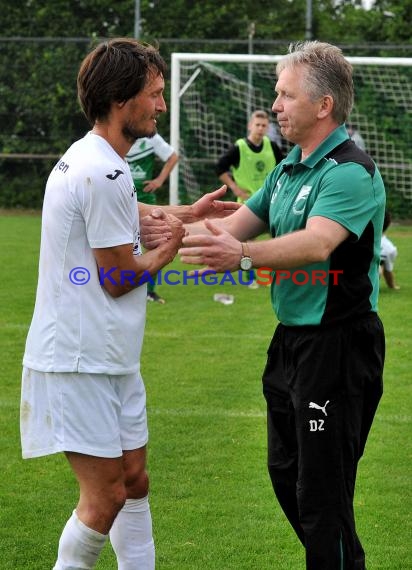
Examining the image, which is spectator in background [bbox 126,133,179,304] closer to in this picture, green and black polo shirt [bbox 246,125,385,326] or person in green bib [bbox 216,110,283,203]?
person in green bib [bbox 216,110,283,203]

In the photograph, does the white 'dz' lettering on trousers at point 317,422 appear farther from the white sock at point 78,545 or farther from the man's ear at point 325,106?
the man's ear at point 325,106

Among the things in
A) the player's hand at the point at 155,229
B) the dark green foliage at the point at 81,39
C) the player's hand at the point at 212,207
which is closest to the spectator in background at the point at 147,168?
the player's hand at the point at 212,207

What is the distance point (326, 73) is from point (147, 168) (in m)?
8.39

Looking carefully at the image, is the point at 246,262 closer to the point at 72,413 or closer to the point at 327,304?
the point at 327,304

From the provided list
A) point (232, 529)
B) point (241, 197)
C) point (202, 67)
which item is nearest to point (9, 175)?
point (202, 67)

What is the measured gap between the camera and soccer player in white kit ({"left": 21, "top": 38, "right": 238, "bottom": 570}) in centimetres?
380

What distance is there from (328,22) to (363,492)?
90.2 ft

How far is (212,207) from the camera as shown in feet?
16.0

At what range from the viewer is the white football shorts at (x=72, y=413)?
390 centimetres

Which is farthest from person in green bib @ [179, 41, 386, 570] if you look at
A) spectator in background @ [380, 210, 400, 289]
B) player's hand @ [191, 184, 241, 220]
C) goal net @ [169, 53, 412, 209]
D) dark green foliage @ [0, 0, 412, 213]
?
dark green foliage @ [0, 0, 412, 213]

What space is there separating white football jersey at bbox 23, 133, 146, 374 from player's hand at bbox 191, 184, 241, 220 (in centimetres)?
92

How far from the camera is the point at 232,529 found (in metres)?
5.23

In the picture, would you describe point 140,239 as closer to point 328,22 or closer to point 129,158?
point 129,158

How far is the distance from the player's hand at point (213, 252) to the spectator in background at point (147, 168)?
8.08 m
